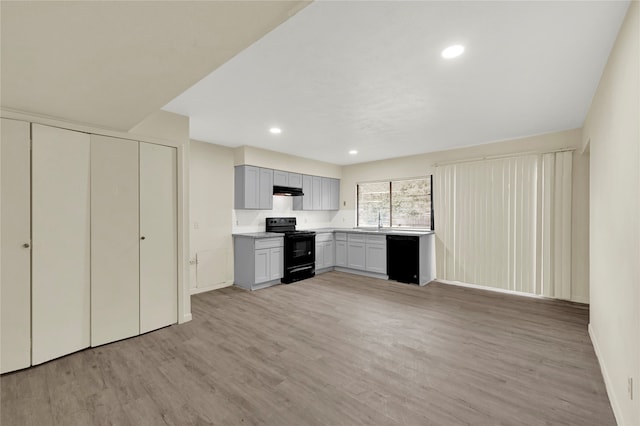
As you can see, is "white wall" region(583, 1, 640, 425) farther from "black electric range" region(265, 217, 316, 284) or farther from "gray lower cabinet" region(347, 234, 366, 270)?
"black electric range" region(265, 217, 316, 284)

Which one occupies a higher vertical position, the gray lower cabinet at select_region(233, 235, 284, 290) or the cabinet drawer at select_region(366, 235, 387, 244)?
the cabinet drawer at select_region(366, 235, 387, 244)

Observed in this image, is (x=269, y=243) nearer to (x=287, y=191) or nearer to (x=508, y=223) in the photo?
(x=287, y=191)

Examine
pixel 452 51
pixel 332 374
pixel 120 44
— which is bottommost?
pixel 332 374

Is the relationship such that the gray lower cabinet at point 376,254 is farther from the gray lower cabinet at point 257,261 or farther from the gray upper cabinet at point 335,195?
the gray lower cabinet at point 257,261

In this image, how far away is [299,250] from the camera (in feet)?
17.6

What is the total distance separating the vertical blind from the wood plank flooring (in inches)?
31.2

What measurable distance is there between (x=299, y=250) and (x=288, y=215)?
105 cm

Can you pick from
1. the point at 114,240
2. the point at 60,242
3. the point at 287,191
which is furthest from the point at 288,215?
the point at 60,242

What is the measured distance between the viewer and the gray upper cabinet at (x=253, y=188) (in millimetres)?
4887

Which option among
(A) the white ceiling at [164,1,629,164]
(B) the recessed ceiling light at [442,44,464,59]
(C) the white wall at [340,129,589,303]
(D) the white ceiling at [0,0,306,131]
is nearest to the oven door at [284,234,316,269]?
(A) the white ceiling at [164,1,629,164]

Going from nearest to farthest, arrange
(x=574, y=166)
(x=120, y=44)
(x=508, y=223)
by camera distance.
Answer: (x=120, y=44), (x=574, y=166), (x=508, y=223)

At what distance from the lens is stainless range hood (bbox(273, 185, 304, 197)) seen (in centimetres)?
549

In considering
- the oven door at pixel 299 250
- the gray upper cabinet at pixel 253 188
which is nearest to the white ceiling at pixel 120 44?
the gray upper cabinet at pixel 253 188

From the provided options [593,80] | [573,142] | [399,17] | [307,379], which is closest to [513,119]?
[593,80]
